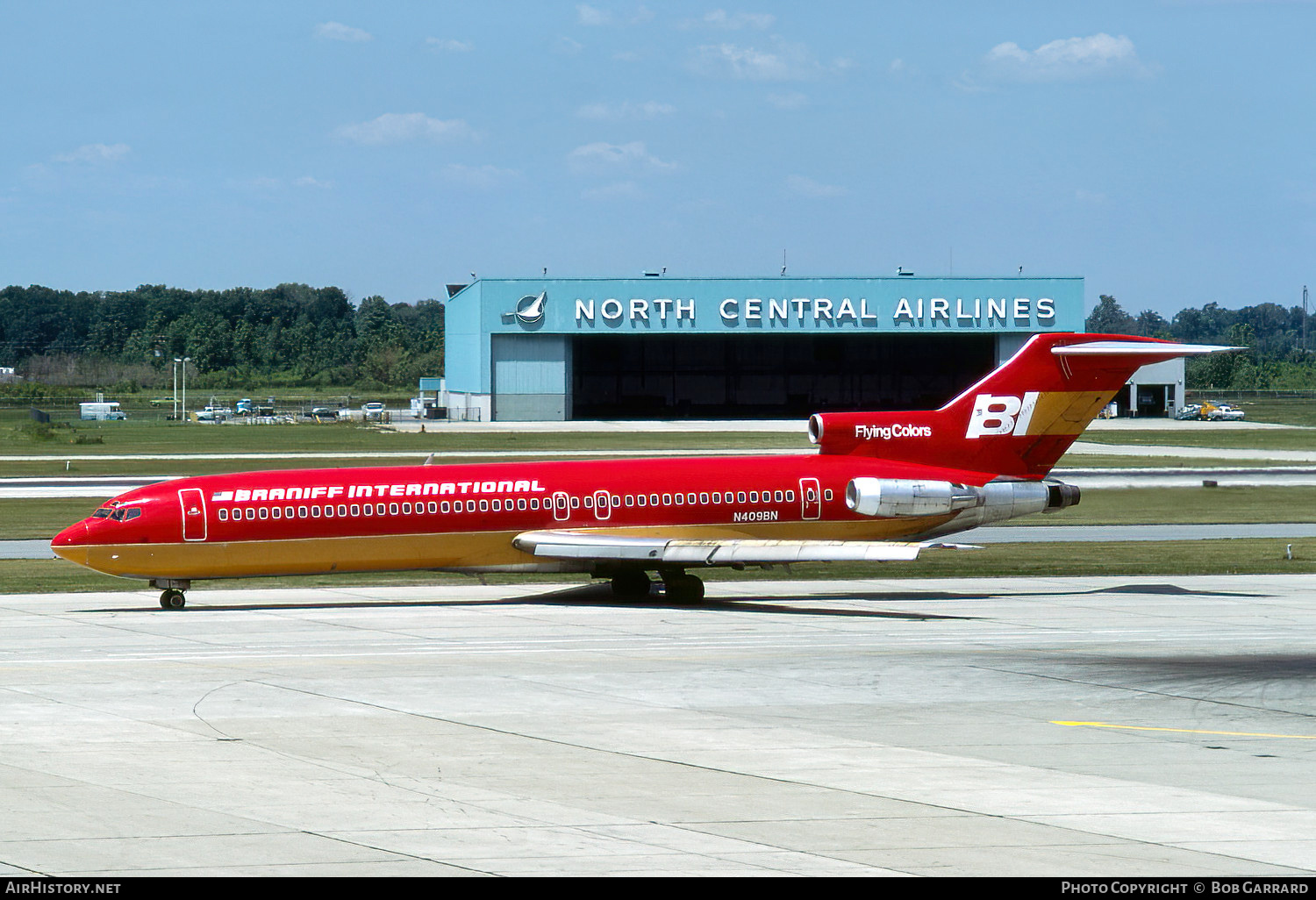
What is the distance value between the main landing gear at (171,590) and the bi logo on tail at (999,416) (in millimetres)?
20536

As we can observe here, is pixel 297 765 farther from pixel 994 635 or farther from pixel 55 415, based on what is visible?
pixel 55 415

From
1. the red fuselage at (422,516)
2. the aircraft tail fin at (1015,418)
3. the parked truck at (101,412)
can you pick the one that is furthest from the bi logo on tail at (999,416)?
the parked truck at (101,412)

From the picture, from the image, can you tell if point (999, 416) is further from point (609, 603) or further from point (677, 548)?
point (609, 603)

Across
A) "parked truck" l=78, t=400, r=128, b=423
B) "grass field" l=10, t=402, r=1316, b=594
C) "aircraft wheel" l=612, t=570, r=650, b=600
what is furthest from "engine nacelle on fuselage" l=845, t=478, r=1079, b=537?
"parked truck" l=78, t=400, r=128, b=423

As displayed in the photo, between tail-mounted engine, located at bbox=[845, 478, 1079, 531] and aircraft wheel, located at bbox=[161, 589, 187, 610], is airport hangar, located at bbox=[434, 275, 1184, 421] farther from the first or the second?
aircraft wheel, located at bbox=[161, 589, 187, 610]

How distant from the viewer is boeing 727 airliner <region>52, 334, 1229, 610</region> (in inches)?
1363

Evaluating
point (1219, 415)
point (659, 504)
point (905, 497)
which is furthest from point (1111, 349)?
point (1219, 415)

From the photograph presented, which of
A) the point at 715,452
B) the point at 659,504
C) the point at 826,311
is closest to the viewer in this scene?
the point at 659,504

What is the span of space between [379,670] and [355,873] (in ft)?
41.7

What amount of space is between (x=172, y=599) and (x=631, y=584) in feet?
37.3

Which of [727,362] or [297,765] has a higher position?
[727,362]

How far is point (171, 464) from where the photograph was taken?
269 feet

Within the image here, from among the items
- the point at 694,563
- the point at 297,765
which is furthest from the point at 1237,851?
the point at 694,563

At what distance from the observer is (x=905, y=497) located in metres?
36.3
